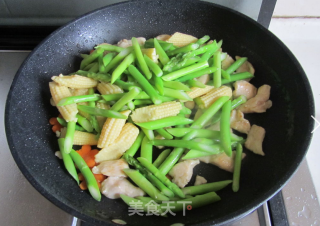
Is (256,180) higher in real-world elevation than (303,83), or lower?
lower

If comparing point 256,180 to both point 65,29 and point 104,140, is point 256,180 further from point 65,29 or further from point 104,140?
point 65,29

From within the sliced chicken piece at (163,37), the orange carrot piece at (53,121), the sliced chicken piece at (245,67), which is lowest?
the orange carrot piece at (53,121)

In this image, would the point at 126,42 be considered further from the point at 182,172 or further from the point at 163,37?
the point at 182,172

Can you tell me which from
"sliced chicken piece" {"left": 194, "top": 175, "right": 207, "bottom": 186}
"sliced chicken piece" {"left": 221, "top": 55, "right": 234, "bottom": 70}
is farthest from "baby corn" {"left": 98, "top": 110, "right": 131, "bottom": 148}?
"sliced chicken piece" {"left": 221, "top": 55, "right": 234, "bottom": 70}

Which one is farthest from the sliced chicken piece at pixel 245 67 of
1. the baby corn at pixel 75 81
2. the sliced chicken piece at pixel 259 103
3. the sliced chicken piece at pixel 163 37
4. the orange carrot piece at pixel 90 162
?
the orange carrot piece at pixel 90 162

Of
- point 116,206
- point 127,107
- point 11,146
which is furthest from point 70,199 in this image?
point 127,107

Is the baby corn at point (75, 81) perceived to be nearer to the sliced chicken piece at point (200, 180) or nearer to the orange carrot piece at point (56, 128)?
the orange carrot piece at point (56, 128)
